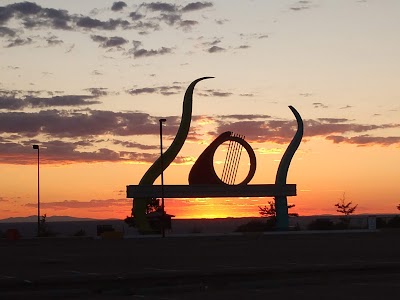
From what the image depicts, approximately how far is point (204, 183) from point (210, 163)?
2.03 metres

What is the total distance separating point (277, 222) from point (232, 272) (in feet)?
181

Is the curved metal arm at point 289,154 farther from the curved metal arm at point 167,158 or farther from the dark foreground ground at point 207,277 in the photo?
the dark foreground ground at point 207,277

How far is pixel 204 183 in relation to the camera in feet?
257

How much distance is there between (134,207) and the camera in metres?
74.8

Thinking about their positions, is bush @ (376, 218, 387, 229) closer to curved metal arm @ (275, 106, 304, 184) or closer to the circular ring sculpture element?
curved metal arm @ (275, 106, 304, 184)

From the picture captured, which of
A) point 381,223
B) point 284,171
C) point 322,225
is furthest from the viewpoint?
point 381,223

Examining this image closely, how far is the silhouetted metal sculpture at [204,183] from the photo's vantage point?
7475cm

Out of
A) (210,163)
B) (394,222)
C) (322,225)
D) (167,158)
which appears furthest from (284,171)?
(394,222)

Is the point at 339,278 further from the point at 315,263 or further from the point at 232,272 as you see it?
the point at 315,263

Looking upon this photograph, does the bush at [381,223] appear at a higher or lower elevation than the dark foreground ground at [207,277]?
lower

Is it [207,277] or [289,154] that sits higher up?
[289,154]

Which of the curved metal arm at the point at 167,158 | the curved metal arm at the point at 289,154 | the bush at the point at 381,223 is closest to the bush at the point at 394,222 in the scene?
the bush at the point at 381,223

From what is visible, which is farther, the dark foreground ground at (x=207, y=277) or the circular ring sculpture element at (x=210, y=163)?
the circular ring sculpture element at (x=210, y=163)

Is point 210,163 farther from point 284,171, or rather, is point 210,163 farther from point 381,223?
point 381,223
